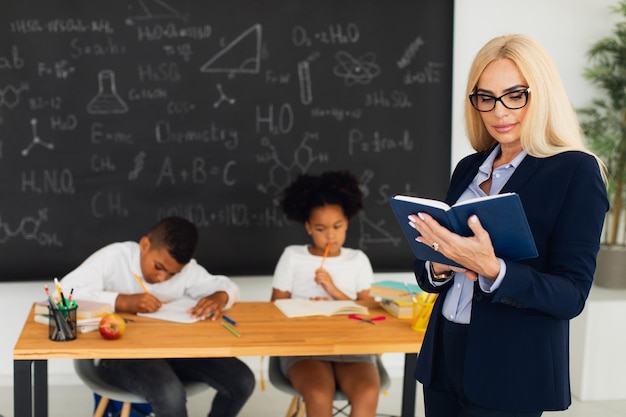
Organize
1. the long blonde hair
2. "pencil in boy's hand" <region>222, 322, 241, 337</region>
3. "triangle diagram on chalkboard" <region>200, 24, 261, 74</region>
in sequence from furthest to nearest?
"triangle diagram on chalkboard" <region>200, 24, 261, 74</region>
"pencil in boy's hand" <region>222, 322, 241, 337</region>
the long blonde hair

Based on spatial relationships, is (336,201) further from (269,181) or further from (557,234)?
(557,234)

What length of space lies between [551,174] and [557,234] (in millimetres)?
121

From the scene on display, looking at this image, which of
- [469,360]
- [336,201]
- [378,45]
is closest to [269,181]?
[336,201]

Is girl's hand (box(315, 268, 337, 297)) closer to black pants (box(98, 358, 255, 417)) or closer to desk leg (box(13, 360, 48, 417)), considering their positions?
black pants (box(98, 358, 255, 417))

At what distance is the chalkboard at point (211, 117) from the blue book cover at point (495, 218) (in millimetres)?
2144

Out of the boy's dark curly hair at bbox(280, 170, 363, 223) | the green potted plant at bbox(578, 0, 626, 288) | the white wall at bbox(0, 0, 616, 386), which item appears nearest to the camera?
the boy's dark curly hair at bbox(280, 170, 363, 223)

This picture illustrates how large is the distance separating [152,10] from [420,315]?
1962 mm

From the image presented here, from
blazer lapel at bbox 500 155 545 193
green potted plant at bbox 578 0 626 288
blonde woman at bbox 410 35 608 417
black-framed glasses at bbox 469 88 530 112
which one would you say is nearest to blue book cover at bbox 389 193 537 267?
blonde woman at bbox 410 35 608 417

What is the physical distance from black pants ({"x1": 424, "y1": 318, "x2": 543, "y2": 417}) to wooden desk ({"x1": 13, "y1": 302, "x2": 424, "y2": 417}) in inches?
28.0

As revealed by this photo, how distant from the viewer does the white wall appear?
A: 152 inches

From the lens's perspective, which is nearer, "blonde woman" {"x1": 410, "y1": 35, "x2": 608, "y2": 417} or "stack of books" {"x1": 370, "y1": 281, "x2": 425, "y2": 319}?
"blonde woman" {"x1": 410, "y1": 35, "x2": 608, "y2": 417}

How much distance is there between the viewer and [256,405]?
359 cm

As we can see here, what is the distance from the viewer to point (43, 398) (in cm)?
238

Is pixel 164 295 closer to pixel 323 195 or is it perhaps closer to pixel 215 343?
pixel 215 343
